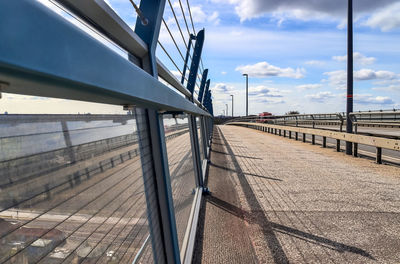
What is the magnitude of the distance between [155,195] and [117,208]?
0.71m

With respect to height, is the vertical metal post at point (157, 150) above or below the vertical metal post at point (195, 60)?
below

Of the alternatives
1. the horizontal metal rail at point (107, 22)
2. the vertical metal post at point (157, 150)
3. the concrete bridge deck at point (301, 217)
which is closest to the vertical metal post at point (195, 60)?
the concrete bridge deck at point (301, 217)

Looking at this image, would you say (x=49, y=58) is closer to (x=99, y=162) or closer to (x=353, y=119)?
(x=99, y=162)

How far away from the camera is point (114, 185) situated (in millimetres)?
1302

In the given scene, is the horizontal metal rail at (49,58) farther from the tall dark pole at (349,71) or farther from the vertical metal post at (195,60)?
the tall dark pole at (349,71)

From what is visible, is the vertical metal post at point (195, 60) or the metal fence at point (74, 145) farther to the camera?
the vertical metal post at point (195, 60)

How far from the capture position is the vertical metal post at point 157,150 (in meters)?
1.96

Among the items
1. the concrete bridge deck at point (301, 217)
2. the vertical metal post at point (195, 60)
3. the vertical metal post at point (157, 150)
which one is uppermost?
the vertical metal post at point (195, 60)

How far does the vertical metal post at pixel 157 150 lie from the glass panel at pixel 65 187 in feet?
1.78

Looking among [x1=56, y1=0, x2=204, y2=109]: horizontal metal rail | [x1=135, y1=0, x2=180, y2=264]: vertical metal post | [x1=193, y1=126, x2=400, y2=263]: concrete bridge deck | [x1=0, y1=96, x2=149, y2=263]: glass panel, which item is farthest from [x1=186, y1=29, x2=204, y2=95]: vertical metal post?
[x1=0, y1=96, x2=149, y2=263]: glass panel

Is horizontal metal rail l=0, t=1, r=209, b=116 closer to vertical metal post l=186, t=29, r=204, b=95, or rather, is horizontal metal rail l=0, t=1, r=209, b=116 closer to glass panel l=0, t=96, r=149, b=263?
glass panel l=0, t=96, r=149, b=263

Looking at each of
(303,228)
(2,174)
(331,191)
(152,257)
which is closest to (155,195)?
(152,257)

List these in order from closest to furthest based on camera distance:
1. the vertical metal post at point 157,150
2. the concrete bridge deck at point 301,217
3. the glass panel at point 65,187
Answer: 1. the glass panel at point 65,187
2. the vertical metal post at point 157,150
3. the concrete bridge deck at point 301,217

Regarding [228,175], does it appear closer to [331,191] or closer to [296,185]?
[296,185]
